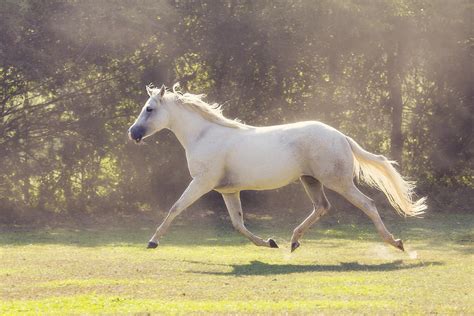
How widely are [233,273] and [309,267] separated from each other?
42.4 inches

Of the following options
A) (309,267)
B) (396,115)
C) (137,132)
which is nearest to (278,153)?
(309,267)

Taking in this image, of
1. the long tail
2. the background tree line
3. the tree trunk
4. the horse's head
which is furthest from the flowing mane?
the tree trunk

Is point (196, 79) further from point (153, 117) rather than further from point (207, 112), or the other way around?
Result: point (207, 112)

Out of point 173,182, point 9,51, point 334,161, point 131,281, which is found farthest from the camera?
point 173,182

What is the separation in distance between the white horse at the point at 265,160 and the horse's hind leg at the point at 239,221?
1 centimetres

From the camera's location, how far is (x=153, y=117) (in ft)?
49.0

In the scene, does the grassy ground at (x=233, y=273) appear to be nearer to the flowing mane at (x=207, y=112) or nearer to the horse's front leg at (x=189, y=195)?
the horse's front leg at (x=189, y=195)

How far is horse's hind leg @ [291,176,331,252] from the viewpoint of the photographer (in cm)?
1465

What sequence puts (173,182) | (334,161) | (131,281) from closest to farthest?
(131,281), (334,161), (173,182)

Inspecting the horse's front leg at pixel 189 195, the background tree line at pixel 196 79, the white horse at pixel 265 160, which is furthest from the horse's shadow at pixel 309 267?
the background tree line at pixel 196 79

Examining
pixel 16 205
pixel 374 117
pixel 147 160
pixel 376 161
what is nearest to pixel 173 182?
pixel 147 160

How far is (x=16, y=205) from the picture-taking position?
21062 mm

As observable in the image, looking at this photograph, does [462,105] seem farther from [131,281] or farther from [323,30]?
[131,281]

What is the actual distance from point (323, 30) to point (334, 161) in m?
8.54
